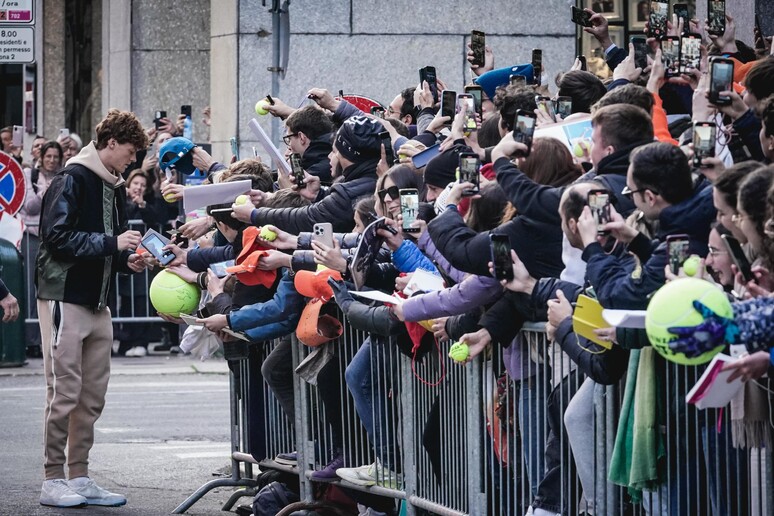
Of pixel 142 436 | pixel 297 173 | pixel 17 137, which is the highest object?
pixel 17 137

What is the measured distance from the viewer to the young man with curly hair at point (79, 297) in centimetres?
929

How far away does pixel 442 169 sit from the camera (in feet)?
25.0

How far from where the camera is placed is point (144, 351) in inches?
723

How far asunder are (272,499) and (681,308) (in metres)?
4.77

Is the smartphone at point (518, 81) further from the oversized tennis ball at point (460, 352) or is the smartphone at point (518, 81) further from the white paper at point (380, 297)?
the oversized tennis ball at point (460, 352)

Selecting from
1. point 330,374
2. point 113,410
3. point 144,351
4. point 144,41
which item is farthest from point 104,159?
point 144,41

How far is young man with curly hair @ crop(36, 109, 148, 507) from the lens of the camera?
30.5 ft

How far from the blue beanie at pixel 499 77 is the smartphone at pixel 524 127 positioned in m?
2.71

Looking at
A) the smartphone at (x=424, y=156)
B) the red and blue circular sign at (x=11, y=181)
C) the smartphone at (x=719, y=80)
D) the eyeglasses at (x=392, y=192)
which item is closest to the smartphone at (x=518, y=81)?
the smartphone at (x=424, y=156)

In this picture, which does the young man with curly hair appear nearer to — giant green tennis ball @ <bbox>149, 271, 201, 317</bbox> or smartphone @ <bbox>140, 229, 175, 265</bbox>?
smartphone @ <bbox>140, 229, 175, 265</bbox>

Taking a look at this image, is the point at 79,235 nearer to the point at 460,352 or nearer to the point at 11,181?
the point at 460,352

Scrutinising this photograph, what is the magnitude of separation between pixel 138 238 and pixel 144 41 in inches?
501

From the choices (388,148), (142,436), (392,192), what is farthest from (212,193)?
(142,436)

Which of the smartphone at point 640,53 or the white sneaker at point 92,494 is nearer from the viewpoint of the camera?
the smartphone at point 640,53
